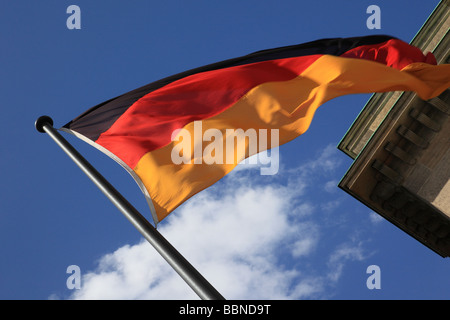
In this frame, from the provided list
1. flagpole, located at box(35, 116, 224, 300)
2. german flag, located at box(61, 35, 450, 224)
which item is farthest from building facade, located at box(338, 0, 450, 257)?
flagpole, located at box(35, 116, 224, 300)

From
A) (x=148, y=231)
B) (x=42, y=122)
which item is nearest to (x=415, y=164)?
(x=42, y=122)

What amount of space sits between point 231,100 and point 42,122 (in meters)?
3.33

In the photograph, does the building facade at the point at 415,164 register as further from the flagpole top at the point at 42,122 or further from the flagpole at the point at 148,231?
the flagpole at the point at 148,231

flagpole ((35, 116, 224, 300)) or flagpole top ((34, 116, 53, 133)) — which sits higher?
flagpole top ((34, 116, 53, 133))

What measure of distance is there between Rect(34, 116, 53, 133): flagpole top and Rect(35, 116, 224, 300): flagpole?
470 mm

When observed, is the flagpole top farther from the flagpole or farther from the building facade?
the building facade

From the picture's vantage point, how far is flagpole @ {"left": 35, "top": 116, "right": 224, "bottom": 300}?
474 cm

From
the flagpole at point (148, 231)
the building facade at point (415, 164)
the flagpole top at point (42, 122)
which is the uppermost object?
the building facade at point (415, 164)

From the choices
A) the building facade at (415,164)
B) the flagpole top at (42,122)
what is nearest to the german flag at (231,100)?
the flagpole top at (42,122)

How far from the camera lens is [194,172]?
7.81 metres

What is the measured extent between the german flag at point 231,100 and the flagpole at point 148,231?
76cm

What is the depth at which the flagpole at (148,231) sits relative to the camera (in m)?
4.74

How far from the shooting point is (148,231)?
556 centimetres
